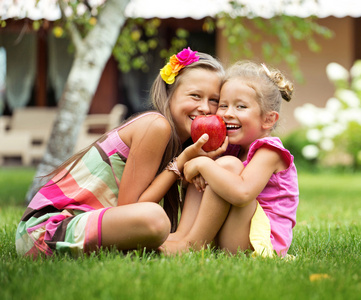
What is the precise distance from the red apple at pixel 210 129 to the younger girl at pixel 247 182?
10cm

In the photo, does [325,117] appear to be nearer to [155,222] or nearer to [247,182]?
[247,182]

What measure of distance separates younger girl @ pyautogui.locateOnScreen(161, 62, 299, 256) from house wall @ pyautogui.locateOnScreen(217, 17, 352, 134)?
32.4ft

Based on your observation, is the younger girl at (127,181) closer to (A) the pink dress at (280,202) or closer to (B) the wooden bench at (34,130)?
(A) the pink dress at (280,202)

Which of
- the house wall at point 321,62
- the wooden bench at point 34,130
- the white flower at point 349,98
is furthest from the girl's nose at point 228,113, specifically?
the house wall at point 321,62

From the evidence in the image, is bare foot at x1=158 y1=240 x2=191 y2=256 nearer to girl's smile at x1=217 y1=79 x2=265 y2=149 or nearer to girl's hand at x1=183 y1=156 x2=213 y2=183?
girl's hand at x1=183 y1=156 x2=213 y2=183

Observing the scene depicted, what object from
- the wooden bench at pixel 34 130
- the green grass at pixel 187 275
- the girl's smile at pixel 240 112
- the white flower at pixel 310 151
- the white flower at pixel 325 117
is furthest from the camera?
the wooden bench at pixel 34 130

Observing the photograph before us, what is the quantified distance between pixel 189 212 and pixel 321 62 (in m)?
10.7

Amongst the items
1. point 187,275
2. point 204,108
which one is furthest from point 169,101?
point 187,275

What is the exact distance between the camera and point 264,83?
2924mm

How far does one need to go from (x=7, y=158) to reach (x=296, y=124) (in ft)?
24.2

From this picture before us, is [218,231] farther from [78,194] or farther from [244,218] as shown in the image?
[78,194]

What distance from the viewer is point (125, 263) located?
7.48 ft

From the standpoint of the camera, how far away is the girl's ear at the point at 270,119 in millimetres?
2927

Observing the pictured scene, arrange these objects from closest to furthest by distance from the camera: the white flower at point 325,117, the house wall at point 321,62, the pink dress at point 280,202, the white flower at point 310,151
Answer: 1. the pink dress at point 280,202
2. the white flower at point 310,151
3. the white flower at point 325,117
4. the house wall at point 321,62
